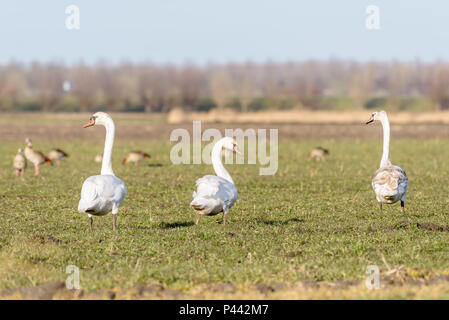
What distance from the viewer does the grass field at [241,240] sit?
910 cm

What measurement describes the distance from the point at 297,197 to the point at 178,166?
37.2ft

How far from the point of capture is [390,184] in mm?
14891

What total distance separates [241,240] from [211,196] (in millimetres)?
1252

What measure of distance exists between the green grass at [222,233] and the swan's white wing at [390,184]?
19.9 inches

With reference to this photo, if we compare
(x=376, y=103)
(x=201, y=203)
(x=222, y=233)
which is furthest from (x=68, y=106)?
(x=222, y=233)

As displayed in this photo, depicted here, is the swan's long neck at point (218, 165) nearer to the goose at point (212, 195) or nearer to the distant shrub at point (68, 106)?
the goose at point (212, 195)

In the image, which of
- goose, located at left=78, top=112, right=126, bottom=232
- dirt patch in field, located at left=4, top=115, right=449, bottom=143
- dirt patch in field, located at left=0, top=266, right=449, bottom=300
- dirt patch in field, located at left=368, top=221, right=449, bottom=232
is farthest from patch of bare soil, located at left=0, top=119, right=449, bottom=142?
dirt patch in field, located at left=0, top=266, right=449, bottom=300

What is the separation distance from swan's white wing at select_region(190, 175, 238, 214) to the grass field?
459 mm

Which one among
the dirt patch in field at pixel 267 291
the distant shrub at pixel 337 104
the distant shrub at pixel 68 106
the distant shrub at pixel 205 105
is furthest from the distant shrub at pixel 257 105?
the dirt patch in field at pixel 267 291

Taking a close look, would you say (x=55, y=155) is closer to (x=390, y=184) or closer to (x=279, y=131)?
(x=390, y=184)

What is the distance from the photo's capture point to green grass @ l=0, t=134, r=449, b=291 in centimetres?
983

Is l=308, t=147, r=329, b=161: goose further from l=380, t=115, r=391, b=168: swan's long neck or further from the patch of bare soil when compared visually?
the patch of bare soil
